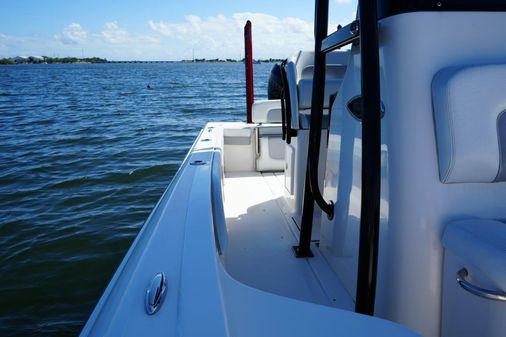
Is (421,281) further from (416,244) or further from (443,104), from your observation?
(443,104)

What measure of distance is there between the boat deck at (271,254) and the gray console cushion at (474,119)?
802 millimetres

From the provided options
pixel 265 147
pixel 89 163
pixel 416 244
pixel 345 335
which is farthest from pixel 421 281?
pixel 89 163

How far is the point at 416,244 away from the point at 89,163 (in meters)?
7.40

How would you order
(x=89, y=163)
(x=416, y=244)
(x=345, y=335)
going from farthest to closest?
(x=89, y=163), (x=416, y=244), (x=345, y=335)

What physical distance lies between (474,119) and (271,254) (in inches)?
52.3

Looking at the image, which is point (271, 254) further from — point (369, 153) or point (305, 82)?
point (369, 153)

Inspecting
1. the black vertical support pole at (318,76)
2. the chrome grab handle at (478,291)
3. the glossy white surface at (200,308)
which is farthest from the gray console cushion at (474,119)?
the black vertical support pole at (318,76)

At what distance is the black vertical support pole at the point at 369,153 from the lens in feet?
3.45

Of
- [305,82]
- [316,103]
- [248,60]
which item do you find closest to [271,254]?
[316,103]

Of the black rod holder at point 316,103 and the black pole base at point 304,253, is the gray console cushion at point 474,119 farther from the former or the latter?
the black pole base at point 304,253

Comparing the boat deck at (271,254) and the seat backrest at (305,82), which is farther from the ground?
the seat backrest at (305,82)

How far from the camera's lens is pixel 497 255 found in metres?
0.86

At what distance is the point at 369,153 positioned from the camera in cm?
107

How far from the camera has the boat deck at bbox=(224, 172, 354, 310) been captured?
1742 mm
